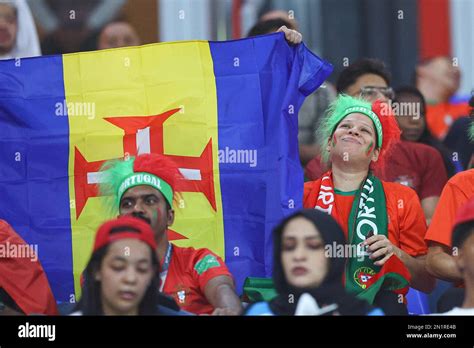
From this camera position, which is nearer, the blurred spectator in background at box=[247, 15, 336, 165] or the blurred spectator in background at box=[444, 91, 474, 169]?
A: the blurred spectator in background at box=[444, 91, 474, 169]

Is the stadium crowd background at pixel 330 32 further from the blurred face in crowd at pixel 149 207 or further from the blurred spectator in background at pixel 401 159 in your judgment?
the blurred face in crowd at pixel 149 207

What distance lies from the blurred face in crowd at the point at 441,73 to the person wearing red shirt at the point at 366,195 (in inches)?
119

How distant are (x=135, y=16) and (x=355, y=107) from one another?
138 inches

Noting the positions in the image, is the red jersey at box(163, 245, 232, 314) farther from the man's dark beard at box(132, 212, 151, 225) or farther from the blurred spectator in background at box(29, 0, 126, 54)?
the blurred spectator in background at box(29, 0, 126, 54)

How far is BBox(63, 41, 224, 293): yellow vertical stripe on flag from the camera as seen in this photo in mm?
7027

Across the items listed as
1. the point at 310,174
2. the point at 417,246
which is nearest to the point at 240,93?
the point at 310,174

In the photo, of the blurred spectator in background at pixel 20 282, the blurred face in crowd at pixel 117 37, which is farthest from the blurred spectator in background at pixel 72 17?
the blurred spectator in background at pixel 20 282

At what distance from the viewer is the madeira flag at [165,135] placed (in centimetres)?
699

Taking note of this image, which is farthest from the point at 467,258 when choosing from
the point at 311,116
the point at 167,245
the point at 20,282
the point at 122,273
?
the point at 311,116

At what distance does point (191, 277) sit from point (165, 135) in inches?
38.5

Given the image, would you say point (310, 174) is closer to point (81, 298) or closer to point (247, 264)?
point (247, 264)

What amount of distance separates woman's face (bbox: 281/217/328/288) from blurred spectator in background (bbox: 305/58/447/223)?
4.79ft

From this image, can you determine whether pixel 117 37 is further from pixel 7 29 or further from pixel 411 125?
pixel 411 125

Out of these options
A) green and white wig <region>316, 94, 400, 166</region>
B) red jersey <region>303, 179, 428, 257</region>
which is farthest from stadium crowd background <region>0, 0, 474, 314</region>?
red jersey <region>303, 179, 428, 257</region>
